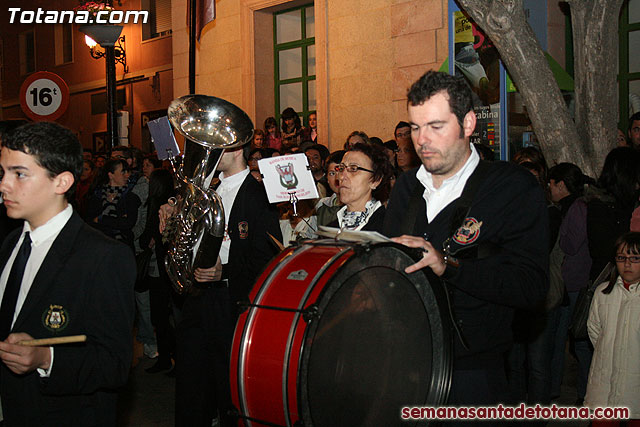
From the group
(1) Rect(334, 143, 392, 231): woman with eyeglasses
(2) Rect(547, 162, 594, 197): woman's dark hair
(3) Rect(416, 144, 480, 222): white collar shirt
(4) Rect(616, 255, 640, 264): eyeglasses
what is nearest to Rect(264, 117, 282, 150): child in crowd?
(2) Rect(547, 162, 594, 197): woman's dark hair

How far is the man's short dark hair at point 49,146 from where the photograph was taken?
2934 mm

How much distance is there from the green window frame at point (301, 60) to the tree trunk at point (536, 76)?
22.2 ft

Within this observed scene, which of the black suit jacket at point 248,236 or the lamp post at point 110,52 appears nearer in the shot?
the black suit jacket at point 248,236

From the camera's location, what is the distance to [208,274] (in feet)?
16.2

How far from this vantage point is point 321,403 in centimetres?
302

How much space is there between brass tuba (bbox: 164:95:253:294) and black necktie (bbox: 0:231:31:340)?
1791 mm

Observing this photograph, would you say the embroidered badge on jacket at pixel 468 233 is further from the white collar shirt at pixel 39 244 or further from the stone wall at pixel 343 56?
the stone wall at pixel 343 56

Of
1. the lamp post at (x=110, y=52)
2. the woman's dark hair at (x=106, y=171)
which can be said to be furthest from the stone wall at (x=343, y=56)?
the woman's dark hair at (x=106, y=171)

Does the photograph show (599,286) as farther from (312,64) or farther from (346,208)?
(312,64)

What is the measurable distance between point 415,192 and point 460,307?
1.90 ft

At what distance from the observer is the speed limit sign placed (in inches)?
371

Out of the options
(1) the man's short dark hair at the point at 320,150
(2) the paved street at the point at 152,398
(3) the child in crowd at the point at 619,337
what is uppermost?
(1) the man's short dark hair at the point at 320,150

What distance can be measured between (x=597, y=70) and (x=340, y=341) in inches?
227

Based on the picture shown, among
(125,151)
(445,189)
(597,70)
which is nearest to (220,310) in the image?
(445,189)
